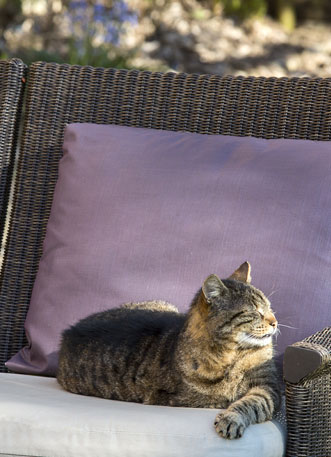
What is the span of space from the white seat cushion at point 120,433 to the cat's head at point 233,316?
22cm

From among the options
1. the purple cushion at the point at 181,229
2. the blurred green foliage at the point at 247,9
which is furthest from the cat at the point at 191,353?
the blurred green foliage at the point at 247,9

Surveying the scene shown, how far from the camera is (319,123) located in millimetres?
2240

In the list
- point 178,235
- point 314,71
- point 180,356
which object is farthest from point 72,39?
point 180,356

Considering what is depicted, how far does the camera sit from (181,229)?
2027 mm

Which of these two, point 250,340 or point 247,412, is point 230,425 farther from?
Result: point 250,340

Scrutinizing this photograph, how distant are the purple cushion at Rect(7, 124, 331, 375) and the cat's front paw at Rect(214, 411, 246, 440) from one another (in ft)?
1.56

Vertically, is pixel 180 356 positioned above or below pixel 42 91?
below

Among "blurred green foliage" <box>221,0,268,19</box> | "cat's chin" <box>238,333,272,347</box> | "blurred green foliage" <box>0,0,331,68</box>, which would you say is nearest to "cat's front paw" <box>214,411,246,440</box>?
"cat's chin" <box>238,333,272,347</box>

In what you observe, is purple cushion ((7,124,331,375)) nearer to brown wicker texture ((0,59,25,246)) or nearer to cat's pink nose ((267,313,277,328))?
cat's pink nose ((267,313,277,328))

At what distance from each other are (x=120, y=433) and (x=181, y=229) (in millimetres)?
727

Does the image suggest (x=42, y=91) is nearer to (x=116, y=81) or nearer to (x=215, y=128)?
(x=116, y=81)

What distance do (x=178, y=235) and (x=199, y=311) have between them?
322 mm

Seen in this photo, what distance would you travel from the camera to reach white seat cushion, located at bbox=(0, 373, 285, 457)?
1396 mm

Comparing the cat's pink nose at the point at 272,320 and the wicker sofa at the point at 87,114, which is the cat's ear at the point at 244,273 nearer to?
the cat's pink nose at the point at 272,320
